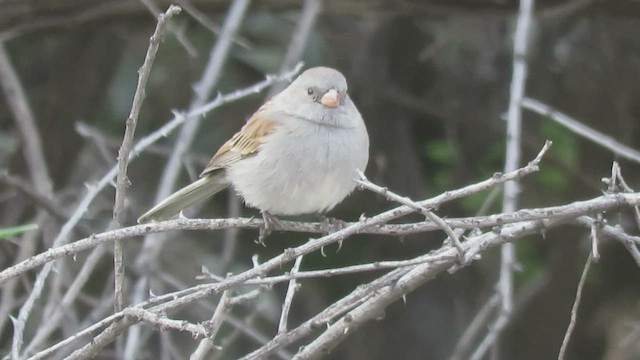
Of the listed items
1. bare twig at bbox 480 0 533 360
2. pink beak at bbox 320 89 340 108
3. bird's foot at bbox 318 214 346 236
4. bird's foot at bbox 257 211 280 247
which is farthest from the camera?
pink beak at bbox 320 89 340 108

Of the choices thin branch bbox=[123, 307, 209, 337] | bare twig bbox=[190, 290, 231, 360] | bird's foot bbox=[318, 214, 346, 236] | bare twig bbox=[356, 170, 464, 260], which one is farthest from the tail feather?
bare twig bbox=[356, 170, 464, 260]

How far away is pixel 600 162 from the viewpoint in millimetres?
4145

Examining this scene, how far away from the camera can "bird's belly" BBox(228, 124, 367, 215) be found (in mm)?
3059

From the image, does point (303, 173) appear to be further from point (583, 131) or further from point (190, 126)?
point (583, 131)

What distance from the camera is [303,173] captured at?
3082mm

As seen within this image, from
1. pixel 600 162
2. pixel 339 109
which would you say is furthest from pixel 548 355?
pixel 339 109

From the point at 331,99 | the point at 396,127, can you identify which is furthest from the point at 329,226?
the point at 396,127

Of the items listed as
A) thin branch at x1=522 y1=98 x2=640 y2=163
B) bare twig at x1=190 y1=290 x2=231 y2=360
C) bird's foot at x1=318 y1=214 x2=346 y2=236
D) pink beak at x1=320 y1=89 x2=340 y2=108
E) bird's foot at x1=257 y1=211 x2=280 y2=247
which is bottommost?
bare twig at x1=190 y1=290 x2=231 y2=360

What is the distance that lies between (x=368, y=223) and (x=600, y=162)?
97.2 inches

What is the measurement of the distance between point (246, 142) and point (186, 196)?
0.29 meters

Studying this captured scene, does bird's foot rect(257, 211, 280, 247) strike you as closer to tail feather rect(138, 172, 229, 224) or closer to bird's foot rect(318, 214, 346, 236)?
bird's foot rect(318, 214, 346, 236)

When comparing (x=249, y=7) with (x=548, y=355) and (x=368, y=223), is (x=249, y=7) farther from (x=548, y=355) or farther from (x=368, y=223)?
(x=368, y=223)

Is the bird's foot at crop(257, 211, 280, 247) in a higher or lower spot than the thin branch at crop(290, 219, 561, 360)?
higher

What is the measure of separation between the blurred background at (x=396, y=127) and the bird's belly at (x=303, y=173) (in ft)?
2.18
